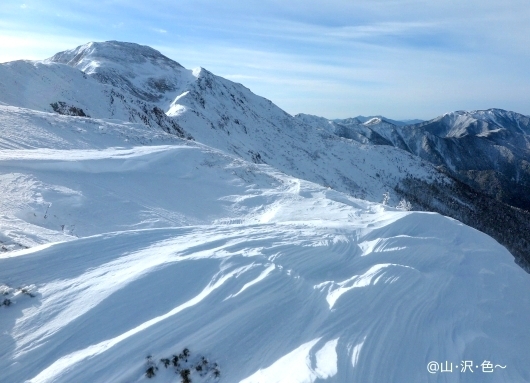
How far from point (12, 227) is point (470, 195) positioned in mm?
112307

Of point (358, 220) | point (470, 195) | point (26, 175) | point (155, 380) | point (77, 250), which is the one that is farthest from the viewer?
point (470, 195)

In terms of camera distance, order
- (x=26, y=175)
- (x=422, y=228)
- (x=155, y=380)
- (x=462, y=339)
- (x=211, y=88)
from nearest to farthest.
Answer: (x=155, y=380), (x=462, y=339), (x=422, y=228), (x=26, y=175), (x=211, y=88)

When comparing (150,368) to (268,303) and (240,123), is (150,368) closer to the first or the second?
(268,303)

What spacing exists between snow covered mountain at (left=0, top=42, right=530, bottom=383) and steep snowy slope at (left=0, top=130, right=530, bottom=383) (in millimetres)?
27

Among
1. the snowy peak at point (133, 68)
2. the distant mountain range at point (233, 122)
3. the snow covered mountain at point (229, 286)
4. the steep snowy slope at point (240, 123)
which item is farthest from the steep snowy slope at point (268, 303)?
the snowy peak at point (133, 68)

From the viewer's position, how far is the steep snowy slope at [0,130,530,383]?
532 centimetres

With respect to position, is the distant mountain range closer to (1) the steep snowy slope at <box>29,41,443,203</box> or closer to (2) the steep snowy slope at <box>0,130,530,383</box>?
(1) the steep snowy slope at <box>29,41,443,203</box>

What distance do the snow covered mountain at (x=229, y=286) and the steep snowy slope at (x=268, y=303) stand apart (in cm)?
3

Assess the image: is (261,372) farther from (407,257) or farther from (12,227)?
(12,227)

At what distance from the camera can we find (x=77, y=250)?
7.67 m

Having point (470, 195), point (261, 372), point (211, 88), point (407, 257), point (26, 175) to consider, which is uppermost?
point (211, 88)

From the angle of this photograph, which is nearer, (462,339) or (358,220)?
(462,339)

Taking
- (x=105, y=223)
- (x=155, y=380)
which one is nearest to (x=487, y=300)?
(x=155, y=380)

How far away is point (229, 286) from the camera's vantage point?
6.73 meters
